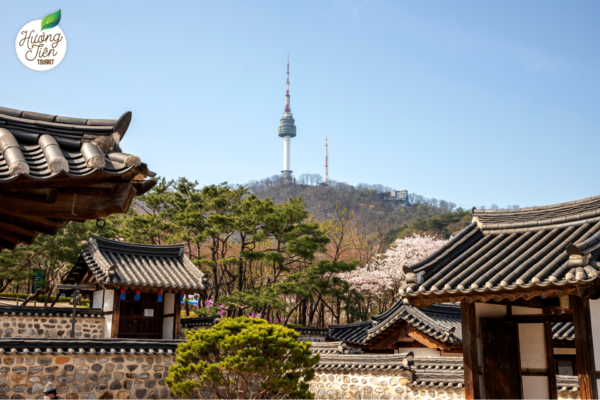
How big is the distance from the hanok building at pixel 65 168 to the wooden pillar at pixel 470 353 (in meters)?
5.38

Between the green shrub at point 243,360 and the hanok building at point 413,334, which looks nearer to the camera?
the green shrub at point 243,360

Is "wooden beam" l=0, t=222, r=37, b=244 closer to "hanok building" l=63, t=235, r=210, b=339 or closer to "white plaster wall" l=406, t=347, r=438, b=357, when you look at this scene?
"hanok building" l=63, t=235, r=210, b=339

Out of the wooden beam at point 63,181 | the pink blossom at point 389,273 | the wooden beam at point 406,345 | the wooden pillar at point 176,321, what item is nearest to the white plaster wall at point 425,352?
the wooden beam at point 406,345

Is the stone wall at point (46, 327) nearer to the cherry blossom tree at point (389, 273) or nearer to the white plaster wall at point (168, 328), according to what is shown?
the white plaster wall at point (168, 328)

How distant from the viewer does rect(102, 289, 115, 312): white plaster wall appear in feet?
55.8

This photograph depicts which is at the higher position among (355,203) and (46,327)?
(355,203)

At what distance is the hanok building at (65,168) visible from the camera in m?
3.23

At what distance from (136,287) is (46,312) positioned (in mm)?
3292

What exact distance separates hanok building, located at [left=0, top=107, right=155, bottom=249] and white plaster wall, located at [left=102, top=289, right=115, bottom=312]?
14.2 meters

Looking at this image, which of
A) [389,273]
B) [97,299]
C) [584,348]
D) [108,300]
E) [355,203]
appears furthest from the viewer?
[355,203]

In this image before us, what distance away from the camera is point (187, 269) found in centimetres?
1894

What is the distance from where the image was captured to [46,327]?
55.3 ft

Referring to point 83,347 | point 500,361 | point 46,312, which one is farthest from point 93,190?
point 46,312

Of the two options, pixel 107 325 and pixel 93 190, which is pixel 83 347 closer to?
pixel 107 325
